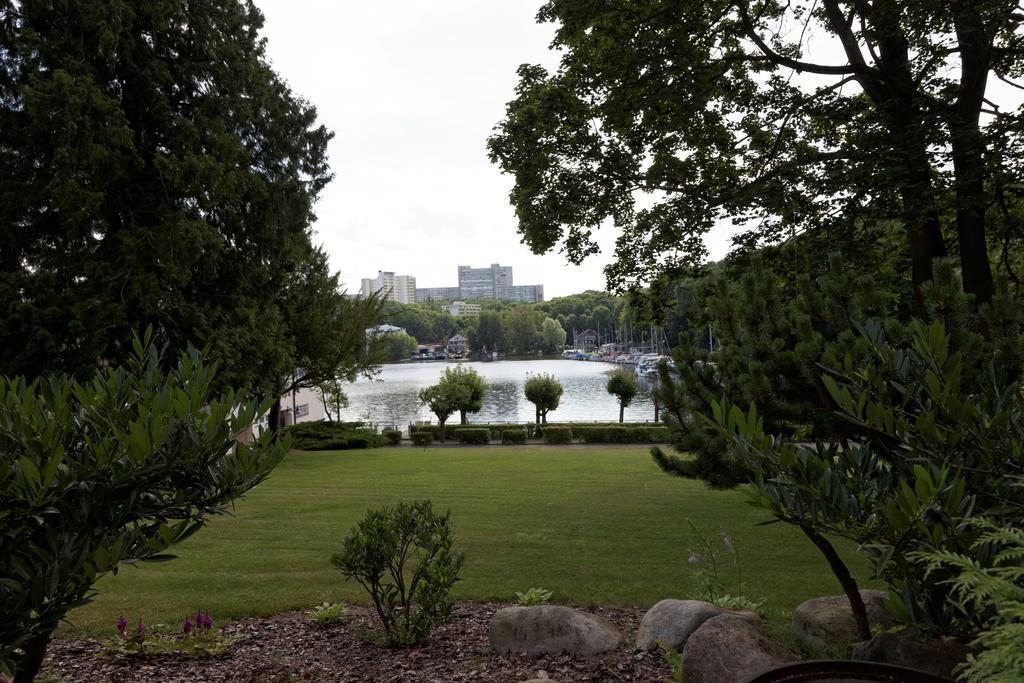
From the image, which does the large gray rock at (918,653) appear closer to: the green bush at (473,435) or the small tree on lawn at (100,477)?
the small tree on lawn at (100,477)

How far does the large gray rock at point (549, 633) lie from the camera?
4559mm

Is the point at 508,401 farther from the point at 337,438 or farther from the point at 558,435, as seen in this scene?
the point at 337,438

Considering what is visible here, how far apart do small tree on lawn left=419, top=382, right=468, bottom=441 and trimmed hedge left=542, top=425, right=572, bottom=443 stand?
16.3ft

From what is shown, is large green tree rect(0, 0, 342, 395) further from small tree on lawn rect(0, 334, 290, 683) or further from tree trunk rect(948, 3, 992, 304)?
tree trunk rect(948, 3, 992, 304)

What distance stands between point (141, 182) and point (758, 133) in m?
14.8

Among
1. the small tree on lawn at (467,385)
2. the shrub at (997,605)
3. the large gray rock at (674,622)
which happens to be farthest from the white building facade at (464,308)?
the shrub at (997,605)

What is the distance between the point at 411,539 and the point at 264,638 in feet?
5.09

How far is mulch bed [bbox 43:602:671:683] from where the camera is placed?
13.9 feet

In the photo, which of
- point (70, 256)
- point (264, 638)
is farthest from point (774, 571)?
point (70, 256)

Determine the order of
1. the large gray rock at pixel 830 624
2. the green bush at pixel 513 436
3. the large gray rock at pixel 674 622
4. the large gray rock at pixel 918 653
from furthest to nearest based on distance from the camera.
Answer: the green bush at pixel 513 436, the large gray rock at pixel 674 622, the large gray rock at pixel 830 624, the large gray rock at pixel 918 653

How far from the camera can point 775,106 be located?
11438 millimetres

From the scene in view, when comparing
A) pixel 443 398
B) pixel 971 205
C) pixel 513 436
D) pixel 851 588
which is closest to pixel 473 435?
pixel 513 436

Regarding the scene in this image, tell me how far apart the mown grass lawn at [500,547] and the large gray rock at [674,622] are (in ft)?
2.34

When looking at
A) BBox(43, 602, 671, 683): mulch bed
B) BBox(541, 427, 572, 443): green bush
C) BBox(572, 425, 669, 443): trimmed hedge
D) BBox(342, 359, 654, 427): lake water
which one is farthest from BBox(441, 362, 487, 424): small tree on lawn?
BBox(43, 602, 671, 683): mulch bed
